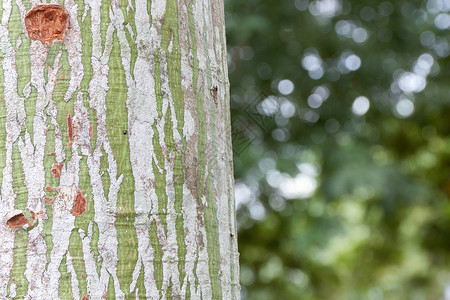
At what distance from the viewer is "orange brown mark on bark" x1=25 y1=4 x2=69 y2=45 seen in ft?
3.31

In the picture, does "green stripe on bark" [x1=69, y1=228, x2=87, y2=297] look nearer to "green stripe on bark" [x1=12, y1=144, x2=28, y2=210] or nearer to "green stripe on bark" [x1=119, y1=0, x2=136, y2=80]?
"green stripe on bark" [x1=12, y1=144, x2=28, y2=210]

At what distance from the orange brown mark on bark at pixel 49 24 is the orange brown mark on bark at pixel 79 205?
0.27 m

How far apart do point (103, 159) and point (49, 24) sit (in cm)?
26

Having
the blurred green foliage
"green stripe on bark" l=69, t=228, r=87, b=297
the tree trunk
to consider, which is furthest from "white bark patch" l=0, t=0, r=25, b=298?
the blurred green foliage

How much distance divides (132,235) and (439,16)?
427cm

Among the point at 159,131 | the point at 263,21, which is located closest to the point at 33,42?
the point at 159,131

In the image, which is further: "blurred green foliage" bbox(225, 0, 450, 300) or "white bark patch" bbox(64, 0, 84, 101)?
"blurred green foliage" bbox(225, 0, 450, 300)

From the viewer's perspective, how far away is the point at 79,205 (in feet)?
3.16

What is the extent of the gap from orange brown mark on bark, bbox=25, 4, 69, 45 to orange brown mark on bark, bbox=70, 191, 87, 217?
27 cm

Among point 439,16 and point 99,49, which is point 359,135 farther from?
point 99,49

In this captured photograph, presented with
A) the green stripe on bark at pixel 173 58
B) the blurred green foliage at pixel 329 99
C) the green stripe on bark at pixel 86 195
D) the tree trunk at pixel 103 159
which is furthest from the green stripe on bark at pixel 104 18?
the blurred green foliage at pixel 329 99

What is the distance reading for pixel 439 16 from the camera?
4629 millimetres

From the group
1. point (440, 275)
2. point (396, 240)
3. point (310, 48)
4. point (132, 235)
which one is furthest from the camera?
point (440, 275)

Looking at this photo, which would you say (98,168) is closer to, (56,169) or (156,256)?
(56,169)
